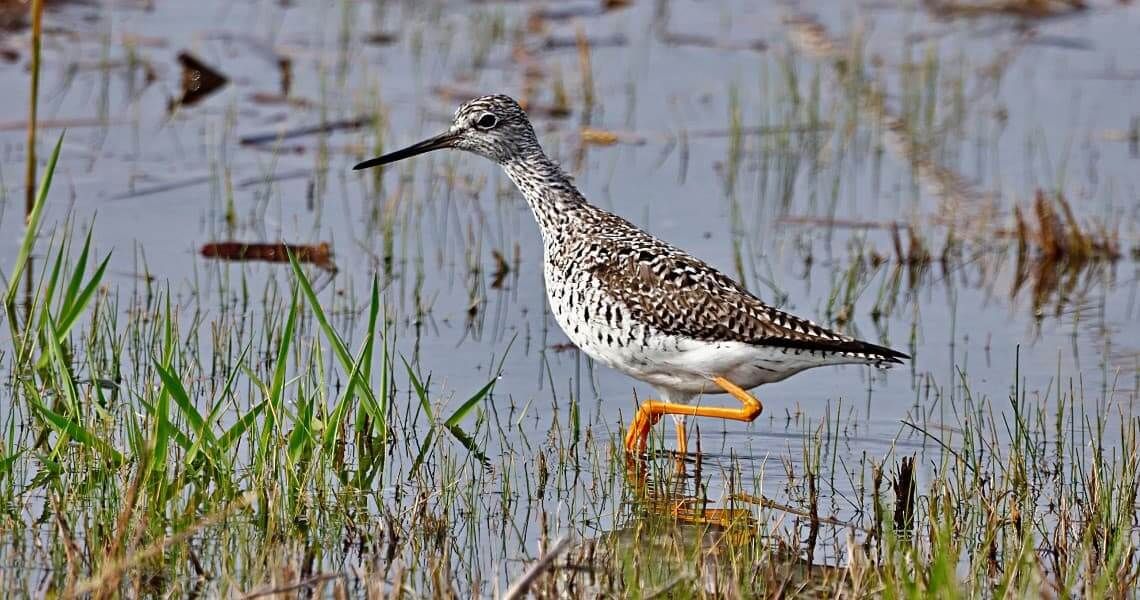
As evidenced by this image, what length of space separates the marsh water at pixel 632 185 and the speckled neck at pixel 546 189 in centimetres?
89

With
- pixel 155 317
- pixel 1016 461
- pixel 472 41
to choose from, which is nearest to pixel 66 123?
pixel 472 41

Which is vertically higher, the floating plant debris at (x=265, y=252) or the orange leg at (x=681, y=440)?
the floating plant debris at (x=265, y=252)

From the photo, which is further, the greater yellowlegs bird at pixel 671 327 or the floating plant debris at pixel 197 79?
the floating plant debris at pixel 197 79

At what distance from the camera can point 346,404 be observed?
683 cm

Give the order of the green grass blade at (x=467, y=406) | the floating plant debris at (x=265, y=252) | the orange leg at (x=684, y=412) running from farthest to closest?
the floating plant debris at (x=265, y=252) → the orange leg at (x=684, y=412) → the green grass blade at (x=467, y=406)

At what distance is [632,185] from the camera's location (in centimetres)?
1226

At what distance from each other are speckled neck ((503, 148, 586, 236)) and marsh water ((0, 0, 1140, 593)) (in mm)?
888

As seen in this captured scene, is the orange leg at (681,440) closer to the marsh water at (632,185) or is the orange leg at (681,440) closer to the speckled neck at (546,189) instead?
the marsh water at (632,185)

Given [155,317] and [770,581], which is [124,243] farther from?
[770,581]

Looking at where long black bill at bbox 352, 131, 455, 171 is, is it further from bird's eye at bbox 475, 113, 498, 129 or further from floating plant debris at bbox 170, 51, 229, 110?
floating plant debris at bbox 170, 51, 229, 110

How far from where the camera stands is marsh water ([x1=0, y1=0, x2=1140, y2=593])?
857cm

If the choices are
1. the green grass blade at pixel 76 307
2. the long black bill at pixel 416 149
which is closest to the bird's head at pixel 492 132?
the long black bill at pixel 416 149

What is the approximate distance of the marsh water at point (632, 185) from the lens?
8.57m

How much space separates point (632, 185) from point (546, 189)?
362cm
